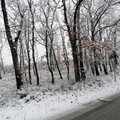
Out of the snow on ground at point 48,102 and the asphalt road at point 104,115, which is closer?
the asphalt road at point 104,115

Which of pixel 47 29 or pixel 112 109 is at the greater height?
pixel 47 29

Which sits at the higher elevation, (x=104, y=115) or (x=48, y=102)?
(x=48, y=102)

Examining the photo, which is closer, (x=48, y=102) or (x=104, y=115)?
(x=104, y=115)

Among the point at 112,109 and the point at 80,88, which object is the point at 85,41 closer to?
the point at 80,88

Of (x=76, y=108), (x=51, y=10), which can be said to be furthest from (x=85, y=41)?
(x=51, y=10)

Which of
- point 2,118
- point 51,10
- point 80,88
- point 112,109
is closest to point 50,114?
point 2,118

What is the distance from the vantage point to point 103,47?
16.9 metres

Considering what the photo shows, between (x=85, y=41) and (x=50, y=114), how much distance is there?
8950 millimetres

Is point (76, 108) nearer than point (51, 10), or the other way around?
point (76, 108)

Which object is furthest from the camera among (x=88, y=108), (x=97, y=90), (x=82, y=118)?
(x=97, y=90)

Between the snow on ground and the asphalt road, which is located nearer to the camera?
the asphalt road

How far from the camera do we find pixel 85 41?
53.1 feet

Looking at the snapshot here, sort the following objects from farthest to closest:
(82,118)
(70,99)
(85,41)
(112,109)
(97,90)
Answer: (85,41)
(97,90)
(70,99)
(112,109)
(82,118)

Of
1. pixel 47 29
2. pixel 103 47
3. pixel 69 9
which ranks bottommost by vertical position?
pixel 103 47
